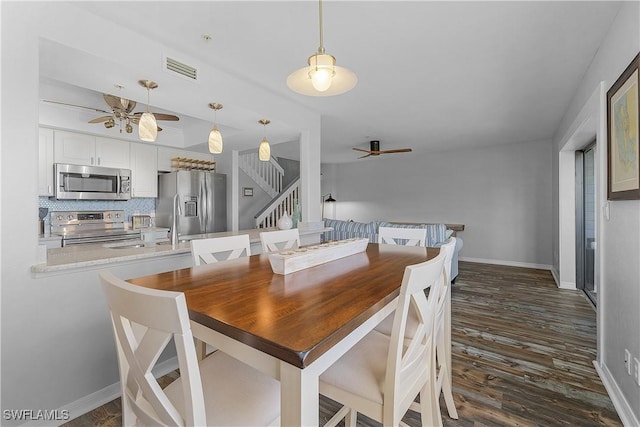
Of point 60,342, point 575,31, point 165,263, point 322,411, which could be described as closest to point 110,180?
point 165,263

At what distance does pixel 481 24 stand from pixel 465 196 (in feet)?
16.2

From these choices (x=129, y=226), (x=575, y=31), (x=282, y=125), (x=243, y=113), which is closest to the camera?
(x=575, y=31)

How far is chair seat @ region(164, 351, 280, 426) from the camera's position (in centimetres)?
92

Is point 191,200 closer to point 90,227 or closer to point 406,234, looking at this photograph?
point 90,227

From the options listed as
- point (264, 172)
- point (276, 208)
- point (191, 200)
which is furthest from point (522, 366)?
point (264, 172)

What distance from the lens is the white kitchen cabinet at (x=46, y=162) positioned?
11.3 ft

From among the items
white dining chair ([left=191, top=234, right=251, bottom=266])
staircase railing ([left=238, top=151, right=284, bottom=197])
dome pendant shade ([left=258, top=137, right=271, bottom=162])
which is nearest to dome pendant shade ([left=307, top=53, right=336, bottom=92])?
white dining chair ([left=191, top=234, right=251, bottom=266])

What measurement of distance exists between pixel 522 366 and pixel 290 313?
2.18m

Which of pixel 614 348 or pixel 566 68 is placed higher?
pixel 566 68

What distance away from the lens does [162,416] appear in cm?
86

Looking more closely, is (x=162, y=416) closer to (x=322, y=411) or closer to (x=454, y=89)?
(x=322, y=411)

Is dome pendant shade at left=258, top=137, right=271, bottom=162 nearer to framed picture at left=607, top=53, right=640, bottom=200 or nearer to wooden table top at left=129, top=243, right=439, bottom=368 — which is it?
wooden table top at left=129, top=243, right=439, bottom=368

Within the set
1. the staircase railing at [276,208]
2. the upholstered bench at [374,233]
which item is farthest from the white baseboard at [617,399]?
the staircase railing at [276,208]

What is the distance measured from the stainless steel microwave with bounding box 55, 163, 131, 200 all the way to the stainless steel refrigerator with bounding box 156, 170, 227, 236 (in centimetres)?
53
